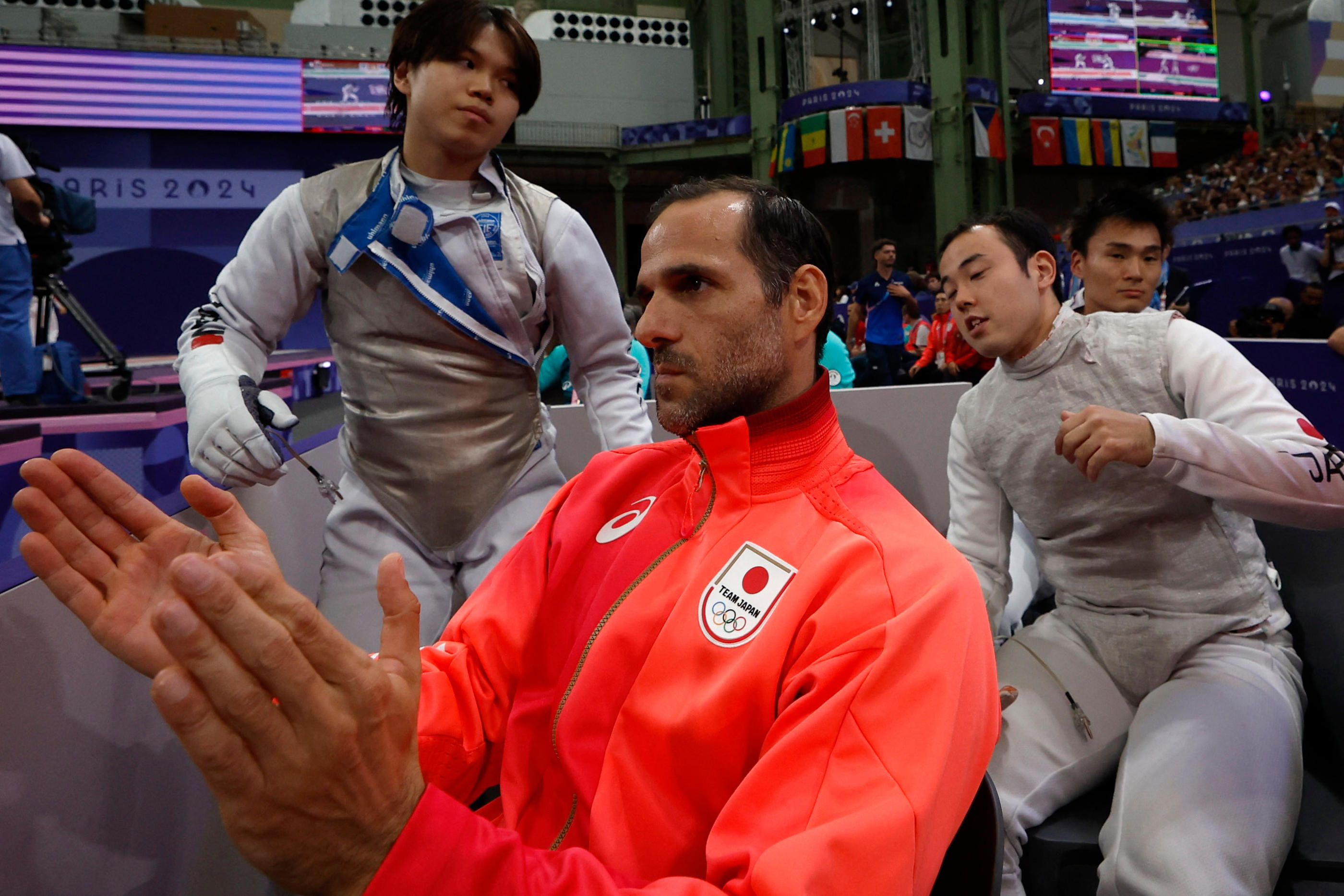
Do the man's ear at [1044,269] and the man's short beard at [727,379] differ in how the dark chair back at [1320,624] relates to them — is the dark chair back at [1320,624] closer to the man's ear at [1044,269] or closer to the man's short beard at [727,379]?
the man's ear at [1044,269]

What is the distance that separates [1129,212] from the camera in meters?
2.68

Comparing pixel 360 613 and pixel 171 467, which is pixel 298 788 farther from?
pixel 171 467

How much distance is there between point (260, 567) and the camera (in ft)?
2.23

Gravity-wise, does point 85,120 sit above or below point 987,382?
above

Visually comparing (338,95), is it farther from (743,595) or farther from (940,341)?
(743,595)

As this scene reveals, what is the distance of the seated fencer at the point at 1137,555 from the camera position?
1575 millimetres

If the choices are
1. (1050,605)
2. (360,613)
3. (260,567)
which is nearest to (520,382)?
(360,613)

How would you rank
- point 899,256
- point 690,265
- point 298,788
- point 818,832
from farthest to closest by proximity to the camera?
1. point 899,256
2. point 690,265
3. point 818,832
4. point 298,788

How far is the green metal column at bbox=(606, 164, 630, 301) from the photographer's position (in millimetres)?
20141

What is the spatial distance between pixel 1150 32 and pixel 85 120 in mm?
20314

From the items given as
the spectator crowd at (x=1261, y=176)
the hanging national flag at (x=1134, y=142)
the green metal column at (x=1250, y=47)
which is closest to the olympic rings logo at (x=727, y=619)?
the spectator crowd at (x=1261, y=176)

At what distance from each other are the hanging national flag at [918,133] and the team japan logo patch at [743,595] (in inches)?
720

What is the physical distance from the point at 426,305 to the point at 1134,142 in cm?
2163

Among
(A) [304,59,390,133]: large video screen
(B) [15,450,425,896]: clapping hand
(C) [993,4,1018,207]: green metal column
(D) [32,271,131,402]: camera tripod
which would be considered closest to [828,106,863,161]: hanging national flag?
(C) [993,4,1018,207]: green metal column
